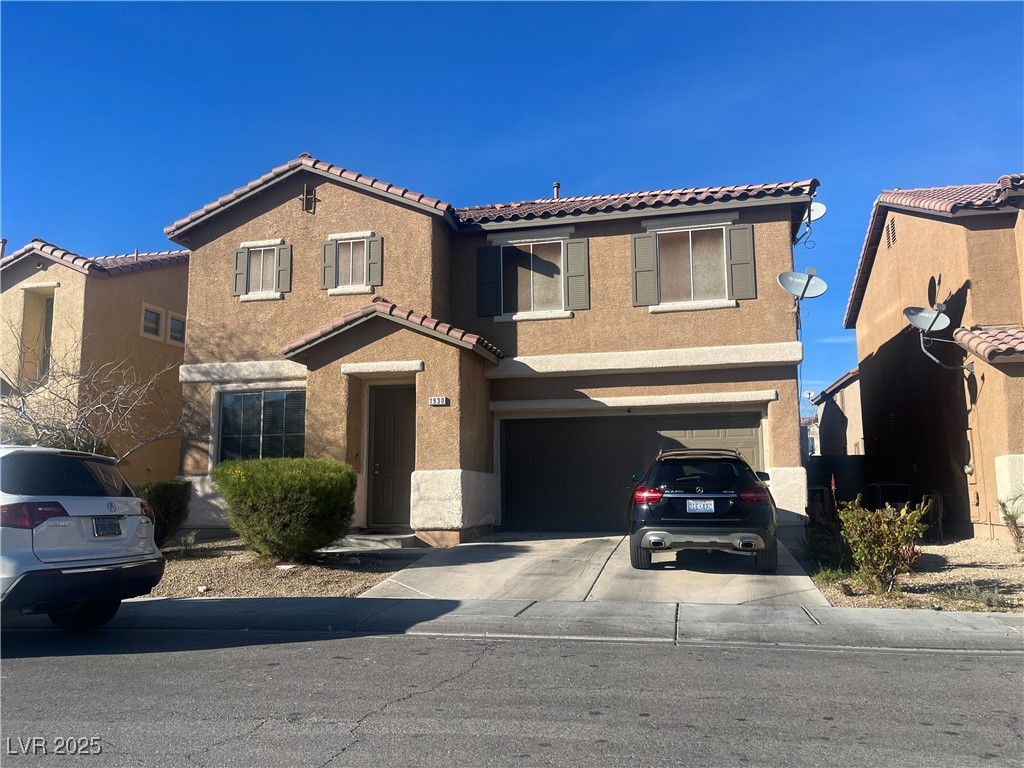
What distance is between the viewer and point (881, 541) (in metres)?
9.07

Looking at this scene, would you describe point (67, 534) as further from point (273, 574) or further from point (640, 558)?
point (640, 558)

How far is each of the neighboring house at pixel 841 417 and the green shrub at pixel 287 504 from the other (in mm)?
17325

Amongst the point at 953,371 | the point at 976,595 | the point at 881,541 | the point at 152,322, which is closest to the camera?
the point at 976,595

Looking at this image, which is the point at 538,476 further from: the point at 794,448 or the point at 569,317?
the point at 794,448

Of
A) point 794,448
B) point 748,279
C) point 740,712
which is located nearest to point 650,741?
point 740,712

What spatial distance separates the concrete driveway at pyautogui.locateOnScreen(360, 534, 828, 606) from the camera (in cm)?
917

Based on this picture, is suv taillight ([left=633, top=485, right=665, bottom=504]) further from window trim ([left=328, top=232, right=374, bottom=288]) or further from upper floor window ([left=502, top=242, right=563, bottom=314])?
window trim ([left=328, top=232, right=374, bottom=288])

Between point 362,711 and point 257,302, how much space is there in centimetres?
1175

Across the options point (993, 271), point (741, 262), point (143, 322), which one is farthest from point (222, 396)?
point (993, 271)

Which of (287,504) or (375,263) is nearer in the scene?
(287,504)

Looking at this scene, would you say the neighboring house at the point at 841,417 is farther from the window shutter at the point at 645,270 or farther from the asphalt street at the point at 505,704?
the asphalt street at the point at 505,704

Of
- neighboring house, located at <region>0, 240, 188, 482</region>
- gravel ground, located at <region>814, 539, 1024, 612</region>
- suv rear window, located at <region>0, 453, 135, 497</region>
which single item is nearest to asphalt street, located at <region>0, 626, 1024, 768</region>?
suv rear window, located at <region>0, 453, 135, 497</region>

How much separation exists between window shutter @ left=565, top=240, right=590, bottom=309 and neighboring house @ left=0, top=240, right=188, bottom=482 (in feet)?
29.4

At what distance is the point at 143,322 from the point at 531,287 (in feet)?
31.6
